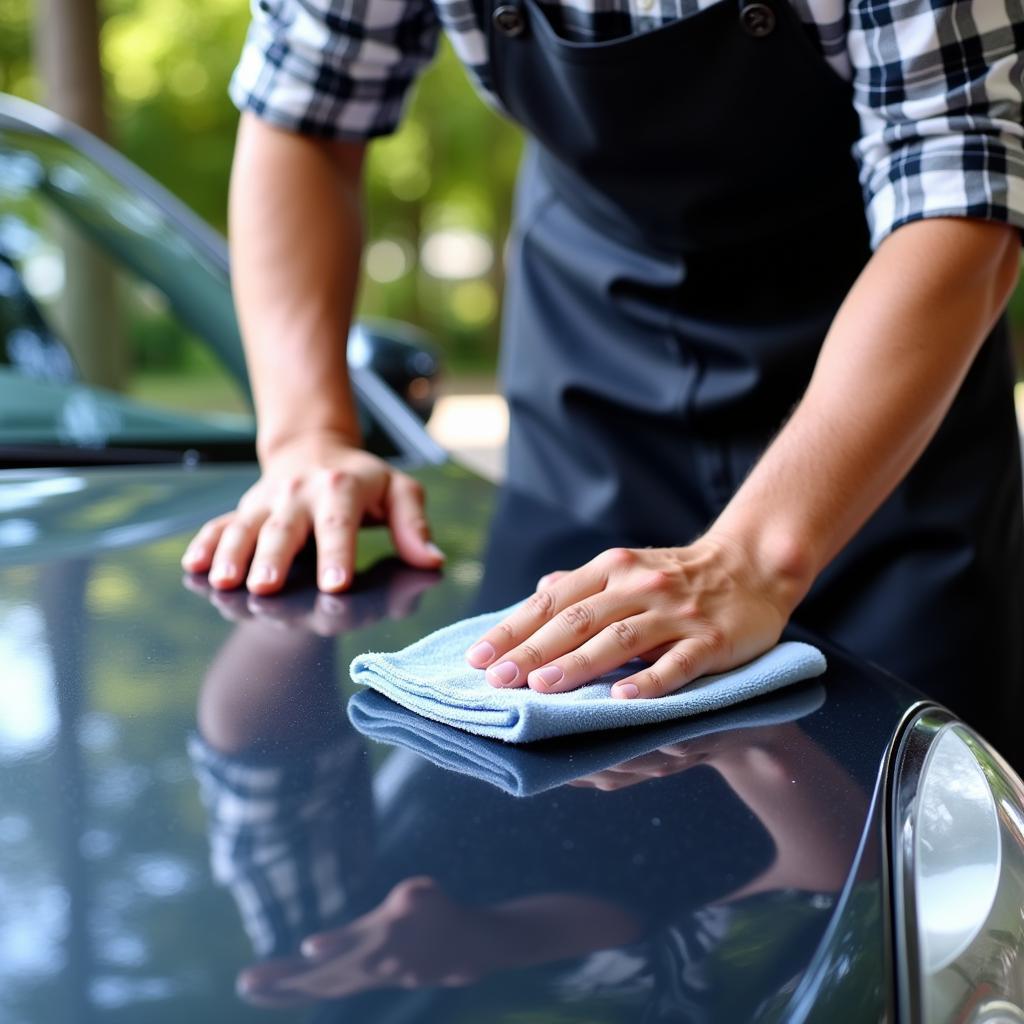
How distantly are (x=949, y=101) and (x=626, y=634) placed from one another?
2.00ft

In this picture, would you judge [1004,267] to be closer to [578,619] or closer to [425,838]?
[578,619]

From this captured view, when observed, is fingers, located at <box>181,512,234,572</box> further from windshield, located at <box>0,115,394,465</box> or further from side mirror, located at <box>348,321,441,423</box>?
side mirror, located at <box>348,321,441,423</box>

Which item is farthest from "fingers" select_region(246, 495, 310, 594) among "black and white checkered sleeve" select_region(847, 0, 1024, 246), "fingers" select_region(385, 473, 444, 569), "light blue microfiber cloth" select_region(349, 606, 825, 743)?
"black and white checkered sleeve" select_region(847, 0, 1024, 246)

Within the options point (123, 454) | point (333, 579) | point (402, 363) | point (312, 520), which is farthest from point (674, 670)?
point (402, 363)

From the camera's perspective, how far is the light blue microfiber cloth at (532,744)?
0.88m

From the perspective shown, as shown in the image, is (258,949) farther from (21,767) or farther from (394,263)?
(394,263)

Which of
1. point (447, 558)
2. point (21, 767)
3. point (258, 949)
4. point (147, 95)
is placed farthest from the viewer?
point (147, 95)

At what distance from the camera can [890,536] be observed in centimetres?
164

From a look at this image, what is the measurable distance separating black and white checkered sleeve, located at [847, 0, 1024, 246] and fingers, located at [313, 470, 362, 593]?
58 cm

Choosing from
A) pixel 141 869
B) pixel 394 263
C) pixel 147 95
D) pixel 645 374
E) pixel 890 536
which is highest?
pixel 141 869

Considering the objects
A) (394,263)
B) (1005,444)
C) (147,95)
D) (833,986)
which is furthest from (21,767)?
(394,263)

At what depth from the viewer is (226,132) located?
448 inches

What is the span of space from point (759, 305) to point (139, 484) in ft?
2.59

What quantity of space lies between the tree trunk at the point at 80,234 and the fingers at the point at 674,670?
1.20 m
